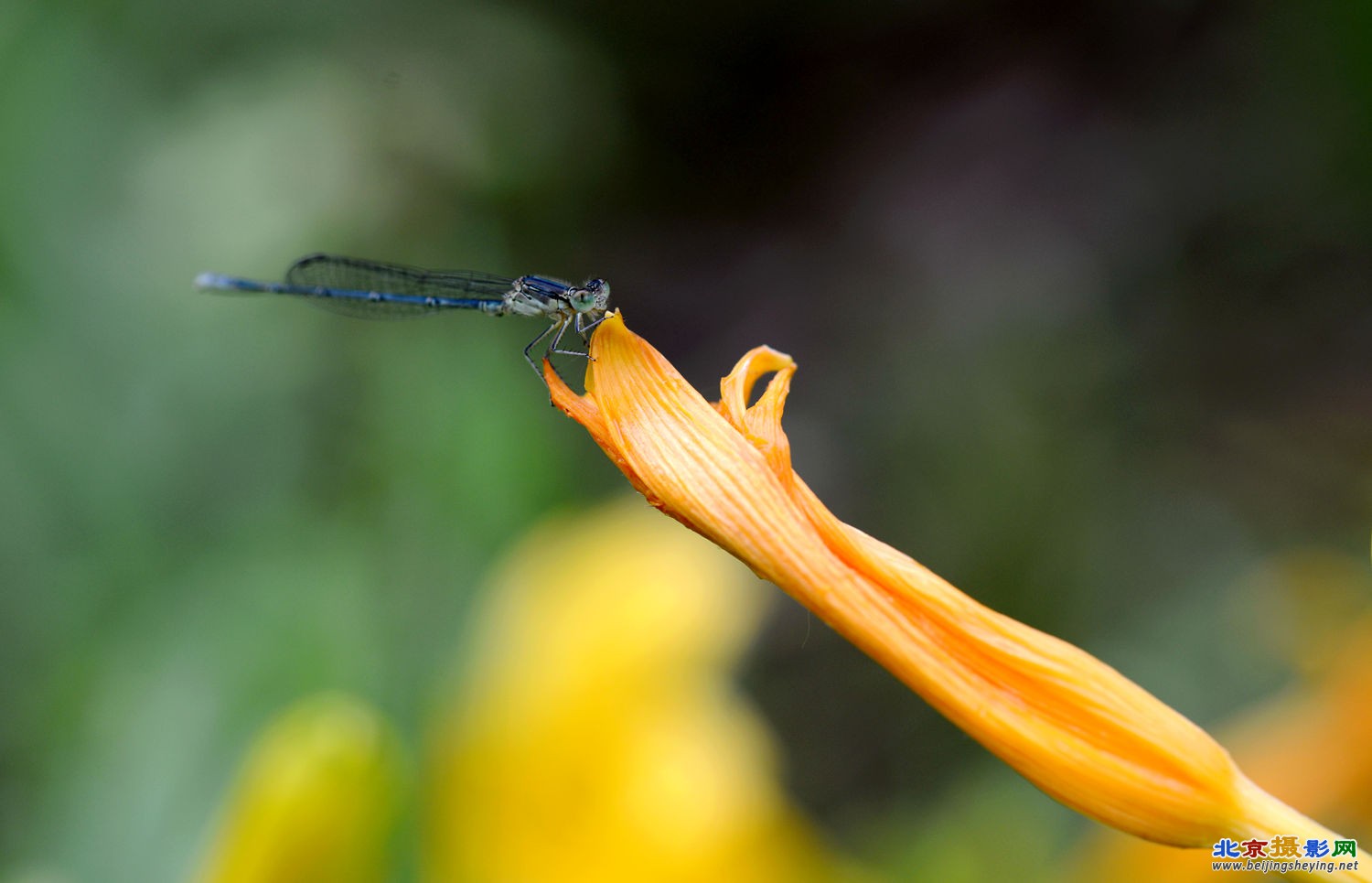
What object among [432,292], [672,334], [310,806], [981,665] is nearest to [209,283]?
[432,292]

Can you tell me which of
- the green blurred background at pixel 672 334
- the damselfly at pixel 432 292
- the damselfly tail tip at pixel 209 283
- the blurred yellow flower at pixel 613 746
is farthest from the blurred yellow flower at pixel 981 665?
the green blurred background at pixel 672 334

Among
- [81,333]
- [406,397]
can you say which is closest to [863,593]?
[406,397]

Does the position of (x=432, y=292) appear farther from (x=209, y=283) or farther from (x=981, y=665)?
(x=981, y=665)

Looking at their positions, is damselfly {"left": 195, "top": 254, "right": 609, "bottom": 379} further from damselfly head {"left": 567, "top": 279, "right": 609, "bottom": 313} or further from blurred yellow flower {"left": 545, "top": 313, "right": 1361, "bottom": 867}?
blurred yellow flower {"left": 545, "top": 313, "right": 1361, "bottom": 867}

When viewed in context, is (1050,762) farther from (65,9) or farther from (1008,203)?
(1008,203)

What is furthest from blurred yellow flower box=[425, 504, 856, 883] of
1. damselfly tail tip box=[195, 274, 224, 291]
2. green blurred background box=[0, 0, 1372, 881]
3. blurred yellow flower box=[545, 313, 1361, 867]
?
blurred yellow flower box=[545, 313, 1361, 867]

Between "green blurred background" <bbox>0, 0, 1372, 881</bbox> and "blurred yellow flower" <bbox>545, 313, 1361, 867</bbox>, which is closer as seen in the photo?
"blurred yellow flower" <bbox>545, 313, 1361, 867</bbox>

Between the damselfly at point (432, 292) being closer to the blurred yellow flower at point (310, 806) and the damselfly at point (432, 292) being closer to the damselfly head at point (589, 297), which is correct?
the damselfly head at point (589, 297)
